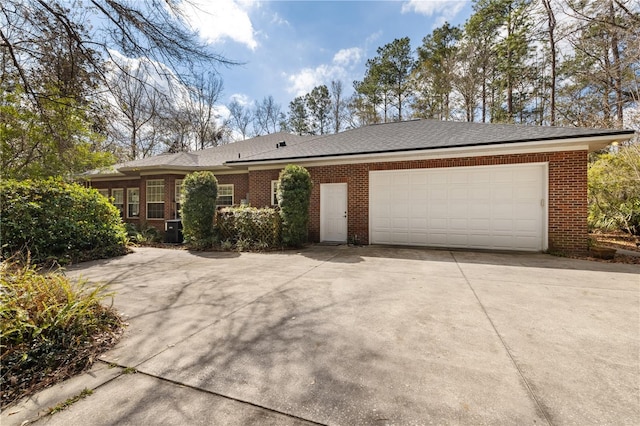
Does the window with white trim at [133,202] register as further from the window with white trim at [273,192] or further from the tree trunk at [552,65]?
the tree trunk at [552,65]

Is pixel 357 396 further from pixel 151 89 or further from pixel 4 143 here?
pixel 4 143

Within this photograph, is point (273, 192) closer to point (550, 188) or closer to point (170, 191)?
point (170, 191)

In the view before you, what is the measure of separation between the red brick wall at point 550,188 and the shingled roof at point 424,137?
53 centimetres

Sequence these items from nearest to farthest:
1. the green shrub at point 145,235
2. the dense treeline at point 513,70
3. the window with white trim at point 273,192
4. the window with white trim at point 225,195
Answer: the dense treeline at point 513,70 → the window with white trim at point 273,192 → the green shrub at point 145,235 → the window with white trim at point 225,195

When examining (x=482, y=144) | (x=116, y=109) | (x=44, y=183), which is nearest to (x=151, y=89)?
(x=116, y=109)

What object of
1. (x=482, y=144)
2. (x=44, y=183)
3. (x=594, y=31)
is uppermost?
(x=594, y=31)

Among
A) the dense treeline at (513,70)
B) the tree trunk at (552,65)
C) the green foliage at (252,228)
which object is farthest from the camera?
the tree trunk at (552,65)

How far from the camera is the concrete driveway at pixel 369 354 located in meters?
1.83

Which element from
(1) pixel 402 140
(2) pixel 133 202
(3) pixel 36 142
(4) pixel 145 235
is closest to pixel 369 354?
(1) pixel 402 140

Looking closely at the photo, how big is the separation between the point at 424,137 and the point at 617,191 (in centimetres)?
694

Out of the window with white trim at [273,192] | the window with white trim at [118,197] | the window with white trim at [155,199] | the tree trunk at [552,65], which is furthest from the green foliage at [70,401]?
the tree trunk at [552,65]

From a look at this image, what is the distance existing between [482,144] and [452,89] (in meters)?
13.3

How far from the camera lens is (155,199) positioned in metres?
12.8

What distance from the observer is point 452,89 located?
18.2 metres
